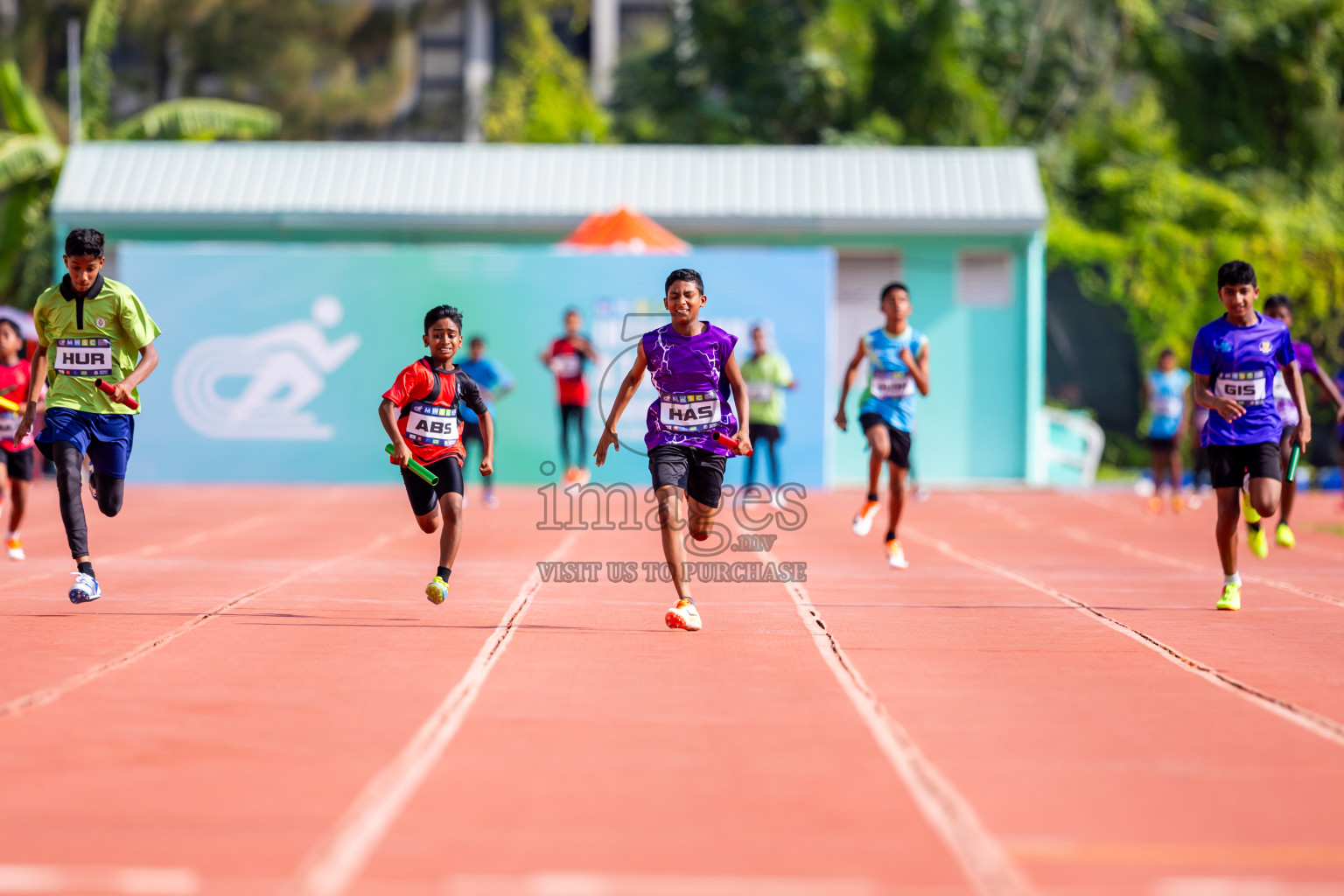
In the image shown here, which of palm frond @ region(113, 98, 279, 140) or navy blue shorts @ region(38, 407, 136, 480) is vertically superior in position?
palm frond @ region(113, 98, 279, 140)

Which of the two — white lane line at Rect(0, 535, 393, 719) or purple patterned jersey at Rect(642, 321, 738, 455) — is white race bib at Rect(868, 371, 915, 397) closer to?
purple patterned jersey at Rect(642, 321, 738, 455)

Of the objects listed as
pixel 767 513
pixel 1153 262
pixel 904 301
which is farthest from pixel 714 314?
pixel 904 301

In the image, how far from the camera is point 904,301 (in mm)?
12227

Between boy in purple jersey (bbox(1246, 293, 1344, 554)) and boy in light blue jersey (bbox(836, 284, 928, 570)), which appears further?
boy in purple jersey (bbox(1246, 293, 1344, 554))

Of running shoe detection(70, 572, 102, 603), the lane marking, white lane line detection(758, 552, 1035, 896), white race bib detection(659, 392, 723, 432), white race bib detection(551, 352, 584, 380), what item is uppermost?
white race bib detection(551, 352, 584, 380)

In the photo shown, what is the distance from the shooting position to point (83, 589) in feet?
30.7

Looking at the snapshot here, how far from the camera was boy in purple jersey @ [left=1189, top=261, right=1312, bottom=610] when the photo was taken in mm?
9672

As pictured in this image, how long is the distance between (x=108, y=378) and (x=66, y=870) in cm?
558

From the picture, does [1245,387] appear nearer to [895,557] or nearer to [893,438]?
[893,438]

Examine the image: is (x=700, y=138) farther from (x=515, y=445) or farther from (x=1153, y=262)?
(x=515, y=445)

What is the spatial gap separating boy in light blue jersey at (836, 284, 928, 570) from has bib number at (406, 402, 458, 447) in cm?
368

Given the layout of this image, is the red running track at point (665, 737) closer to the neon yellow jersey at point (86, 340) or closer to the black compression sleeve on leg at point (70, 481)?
the black compression sleeve on leg at point (70, 481)

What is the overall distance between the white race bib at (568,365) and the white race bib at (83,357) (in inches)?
396

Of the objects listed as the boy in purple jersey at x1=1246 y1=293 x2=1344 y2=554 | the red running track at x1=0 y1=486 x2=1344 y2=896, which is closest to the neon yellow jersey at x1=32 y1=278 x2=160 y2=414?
Result: the red running track at x1=0 y1=486 x2=1344 y2=896
